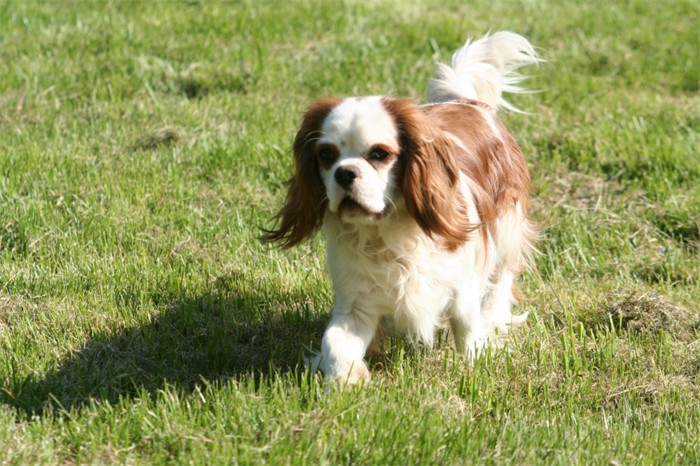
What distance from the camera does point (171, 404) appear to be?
376 centimetres

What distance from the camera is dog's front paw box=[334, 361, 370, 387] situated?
394cm

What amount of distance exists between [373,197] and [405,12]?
19.6 feet

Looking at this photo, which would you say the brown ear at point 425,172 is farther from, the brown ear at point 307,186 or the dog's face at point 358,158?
the brown ear at point 307,186

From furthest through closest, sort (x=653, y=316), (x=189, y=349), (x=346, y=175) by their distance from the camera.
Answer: (x=653, y=316), (x=189, y=349), (x=346, y=175)

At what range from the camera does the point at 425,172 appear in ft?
13.1

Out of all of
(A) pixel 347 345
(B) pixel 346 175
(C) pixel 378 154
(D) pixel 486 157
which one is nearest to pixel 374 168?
(C) pixel 378 154

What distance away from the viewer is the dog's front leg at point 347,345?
4.00 m

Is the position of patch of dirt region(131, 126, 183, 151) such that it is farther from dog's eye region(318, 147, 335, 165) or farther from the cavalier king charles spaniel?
dog's eye region(318, 147, 335, 165)

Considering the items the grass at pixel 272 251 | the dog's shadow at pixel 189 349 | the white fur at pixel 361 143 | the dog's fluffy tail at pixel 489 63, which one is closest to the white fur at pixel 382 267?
the white fur at pixel 361 143

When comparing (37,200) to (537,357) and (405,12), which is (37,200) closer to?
(537,357)

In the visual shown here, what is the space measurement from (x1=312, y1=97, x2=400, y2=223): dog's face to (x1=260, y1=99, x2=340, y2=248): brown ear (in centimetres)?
6

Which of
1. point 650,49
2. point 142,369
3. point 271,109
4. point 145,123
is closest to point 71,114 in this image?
point 145,123

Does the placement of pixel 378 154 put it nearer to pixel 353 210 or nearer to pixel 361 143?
pixel 361 143

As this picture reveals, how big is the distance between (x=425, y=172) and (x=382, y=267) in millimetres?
431
